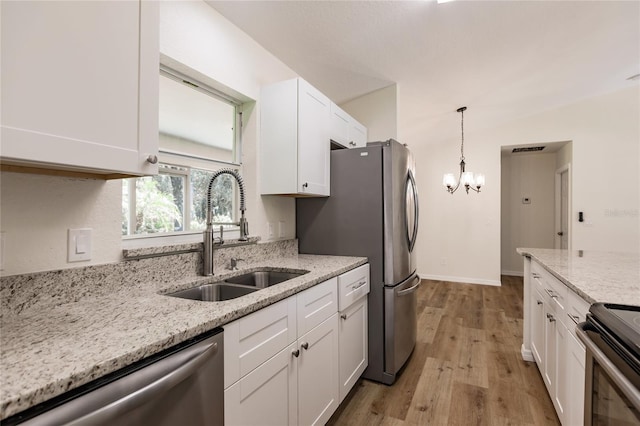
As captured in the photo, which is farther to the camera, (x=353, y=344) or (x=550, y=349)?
(x=353, y=344)

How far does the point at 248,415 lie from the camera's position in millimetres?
1112

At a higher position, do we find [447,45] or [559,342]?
[447,45]

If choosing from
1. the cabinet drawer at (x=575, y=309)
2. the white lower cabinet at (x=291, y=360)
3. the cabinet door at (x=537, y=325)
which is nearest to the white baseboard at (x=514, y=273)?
the cabinet door at (x=537, y=325)

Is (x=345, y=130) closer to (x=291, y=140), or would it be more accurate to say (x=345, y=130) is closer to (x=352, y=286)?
(x=291, y=140)

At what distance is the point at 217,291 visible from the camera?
1597 millimetres

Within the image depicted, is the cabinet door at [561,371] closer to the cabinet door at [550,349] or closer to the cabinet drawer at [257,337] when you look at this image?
the cabinet door at [550,349]

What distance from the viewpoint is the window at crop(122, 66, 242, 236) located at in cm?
161

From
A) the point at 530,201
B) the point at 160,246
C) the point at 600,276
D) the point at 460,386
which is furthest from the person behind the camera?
the point at 530,201

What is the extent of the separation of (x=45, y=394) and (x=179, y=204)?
1.31 meters

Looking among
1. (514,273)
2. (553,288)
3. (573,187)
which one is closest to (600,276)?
(553,288)

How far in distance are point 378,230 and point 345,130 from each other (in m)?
1.01

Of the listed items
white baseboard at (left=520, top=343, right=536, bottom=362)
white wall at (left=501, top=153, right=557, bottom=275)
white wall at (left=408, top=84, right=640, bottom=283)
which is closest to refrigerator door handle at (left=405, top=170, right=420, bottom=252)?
white baseboard at (left=520, top=343, right=536, bottom=362)

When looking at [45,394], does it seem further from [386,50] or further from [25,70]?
[386,50]

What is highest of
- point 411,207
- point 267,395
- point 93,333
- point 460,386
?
point 411,207
